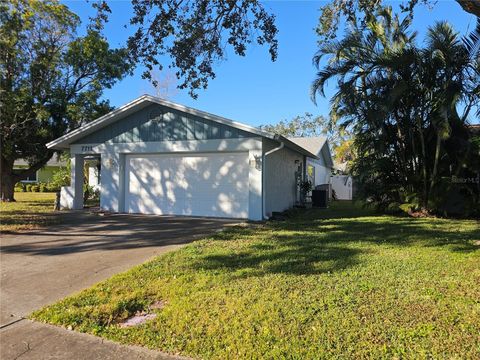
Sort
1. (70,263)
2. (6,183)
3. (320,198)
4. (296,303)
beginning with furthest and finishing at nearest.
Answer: (6,183) < (320,198) < (70,263) < (296,303)

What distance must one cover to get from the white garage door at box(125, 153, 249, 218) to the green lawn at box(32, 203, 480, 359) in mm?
5478

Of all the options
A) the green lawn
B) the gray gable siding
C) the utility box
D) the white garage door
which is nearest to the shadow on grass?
the green lawn

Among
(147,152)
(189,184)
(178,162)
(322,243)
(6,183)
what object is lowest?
(322,243)

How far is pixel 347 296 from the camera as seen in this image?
15.9 ft

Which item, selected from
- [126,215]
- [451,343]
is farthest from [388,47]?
[451,343]

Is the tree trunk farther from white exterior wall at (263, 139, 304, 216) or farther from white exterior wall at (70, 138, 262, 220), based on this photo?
white exterior wall at (263, 139, 304, 216)

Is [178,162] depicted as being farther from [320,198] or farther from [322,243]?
[320,198]

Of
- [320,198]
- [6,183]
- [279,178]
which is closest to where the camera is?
[279,178]

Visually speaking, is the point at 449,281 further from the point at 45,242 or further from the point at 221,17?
the point at 45,242

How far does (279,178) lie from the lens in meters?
15.5

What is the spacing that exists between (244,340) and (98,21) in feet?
24.7

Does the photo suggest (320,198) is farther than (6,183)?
No

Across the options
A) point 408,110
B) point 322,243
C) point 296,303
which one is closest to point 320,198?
point 408,110

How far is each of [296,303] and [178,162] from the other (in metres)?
10.2
